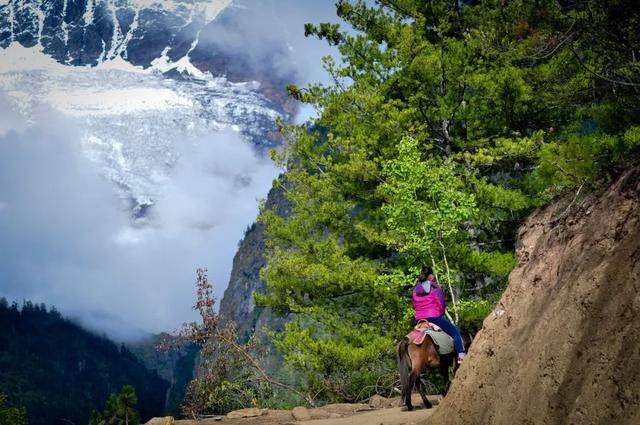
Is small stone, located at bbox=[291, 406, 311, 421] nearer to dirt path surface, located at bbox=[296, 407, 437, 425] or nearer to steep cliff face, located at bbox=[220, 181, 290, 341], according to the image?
dirt path surface, located at bbox=[296, 407, 437, 425]

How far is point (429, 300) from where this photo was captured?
37.3 feet

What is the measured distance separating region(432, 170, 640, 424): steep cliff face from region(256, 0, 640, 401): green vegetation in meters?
6.58

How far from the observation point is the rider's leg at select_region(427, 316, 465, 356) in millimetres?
11531

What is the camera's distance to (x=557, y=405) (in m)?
6.22

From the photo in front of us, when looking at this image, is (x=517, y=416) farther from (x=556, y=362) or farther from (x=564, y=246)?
(x=564, y=246)

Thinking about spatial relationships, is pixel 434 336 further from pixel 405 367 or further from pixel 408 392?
pixel 408 392

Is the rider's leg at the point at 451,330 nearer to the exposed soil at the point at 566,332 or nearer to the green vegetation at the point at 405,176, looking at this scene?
the exposed soil at the point at 566,332

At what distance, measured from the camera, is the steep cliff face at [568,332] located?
5645 millimetres

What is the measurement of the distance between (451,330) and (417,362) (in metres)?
0.99

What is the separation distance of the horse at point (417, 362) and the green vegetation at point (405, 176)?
12.4 feet

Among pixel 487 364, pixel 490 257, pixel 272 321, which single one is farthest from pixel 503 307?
Result: pixel 272 321

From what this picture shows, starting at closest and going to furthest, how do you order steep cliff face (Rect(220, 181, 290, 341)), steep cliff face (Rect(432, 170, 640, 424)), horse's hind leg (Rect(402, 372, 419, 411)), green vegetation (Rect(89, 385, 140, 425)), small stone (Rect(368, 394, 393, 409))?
steep cliff face (Rect(432, 170, 640, 424)) → horse's hind leg (Rect(402, 372, 419, 411)) → small stone (Rect(368, 394, 393, 409)) → green vegetation (Rect(89, 385, 140, 425)) → steep cliff face (Rect(220, 181, 290, 341))

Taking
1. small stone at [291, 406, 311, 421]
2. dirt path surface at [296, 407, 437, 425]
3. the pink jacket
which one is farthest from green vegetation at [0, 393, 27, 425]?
the pink jacket

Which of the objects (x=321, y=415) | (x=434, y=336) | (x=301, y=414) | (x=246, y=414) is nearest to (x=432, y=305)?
(x=434, y=336)
